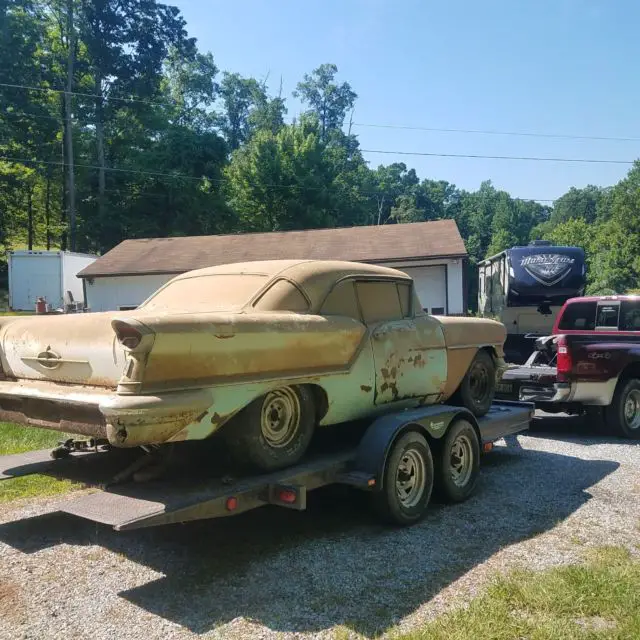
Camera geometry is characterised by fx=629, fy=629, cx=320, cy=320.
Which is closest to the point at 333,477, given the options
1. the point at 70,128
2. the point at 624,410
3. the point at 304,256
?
the point at 624,410

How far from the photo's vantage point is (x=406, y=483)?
5.01 metres

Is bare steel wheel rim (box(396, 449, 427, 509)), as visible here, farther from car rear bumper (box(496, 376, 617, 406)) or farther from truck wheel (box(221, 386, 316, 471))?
car rear bumper (box(496, 376, 617, 406))

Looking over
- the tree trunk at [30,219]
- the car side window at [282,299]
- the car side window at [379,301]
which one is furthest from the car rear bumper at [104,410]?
the tree trunk at [30,219]

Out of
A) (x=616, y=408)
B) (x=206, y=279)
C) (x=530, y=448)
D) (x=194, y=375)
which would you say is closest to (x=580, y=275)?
(x=616, y=408)

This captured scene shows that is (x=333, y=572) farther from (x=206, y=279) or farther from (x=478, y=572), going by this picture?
(x=206, y=279)

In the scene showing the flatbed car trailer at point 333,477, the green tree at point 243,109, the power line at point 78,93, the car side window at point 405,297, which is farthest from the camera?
the green tree at point 243,109

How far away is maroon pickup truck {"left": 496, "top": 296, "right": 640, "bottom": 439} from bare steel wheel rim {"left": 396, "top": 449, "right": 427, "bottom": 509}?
375 cm

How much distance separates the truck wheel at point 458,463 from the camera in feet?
17.5

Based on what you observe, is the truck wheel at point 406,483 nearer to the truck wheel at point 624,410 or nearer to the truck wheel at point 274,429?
the truck wheel at point 274,429

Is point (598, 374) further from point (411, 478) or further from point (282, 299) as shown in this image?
point (282, 299)

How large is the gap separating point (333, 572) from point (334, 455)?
96 cm

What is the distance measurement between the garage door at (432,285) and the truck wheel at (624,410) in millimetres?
12299

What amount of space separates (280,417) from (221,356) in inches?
33.8

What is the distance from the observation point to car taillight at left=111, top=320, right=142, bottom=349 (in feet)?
11.0
